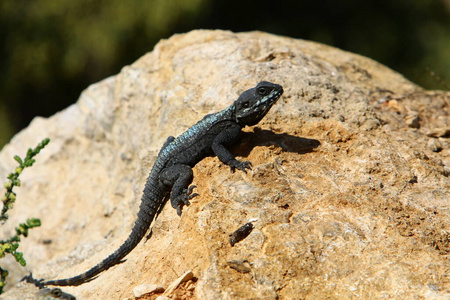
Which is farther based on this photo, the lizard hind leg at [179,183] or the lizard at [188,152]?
the lizard at [188,152]

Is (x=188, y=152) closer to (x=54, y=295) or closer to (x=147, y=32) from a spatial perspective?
(x=54, y=295)

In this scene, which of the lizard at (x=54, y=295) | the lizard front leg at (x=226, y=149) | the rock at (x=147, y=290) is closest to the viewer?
the rock at (x=147, y=290)

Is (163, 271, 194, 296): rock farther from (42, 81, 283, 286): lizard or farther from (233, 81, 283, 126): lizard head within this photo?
(233, 81, 283, 126): lizard head

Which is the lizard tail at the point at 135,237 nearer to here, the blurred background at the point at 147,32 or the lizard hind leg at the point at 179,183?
the lizard hind leg at the point at 179,183

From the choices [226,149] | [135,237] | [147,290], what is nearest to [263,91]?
[226,149]

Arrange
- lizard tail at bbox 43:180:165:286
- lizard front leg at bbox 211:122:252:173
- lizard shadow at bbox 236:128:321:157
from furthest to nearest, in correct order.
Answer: lizard shadow at bbox 236:128:321:157 → lizard tail at bbox 43:180:165:286 → lizard front leg at bbox 211:122:252:173

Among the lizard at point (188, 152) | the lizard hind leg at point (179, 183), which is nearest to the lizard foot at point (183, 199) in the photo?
the lizard hind leg at point (179, 183)

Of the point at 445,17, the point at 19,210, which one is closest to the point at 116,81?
the point at 19,210

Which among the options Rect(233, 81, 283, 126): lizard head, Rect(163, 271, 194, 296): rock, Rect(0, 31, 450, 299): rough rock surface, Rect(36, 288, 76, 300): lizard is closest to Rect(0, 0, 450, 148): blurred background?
Rect(0, 31, 450, 299): rough rock surface
